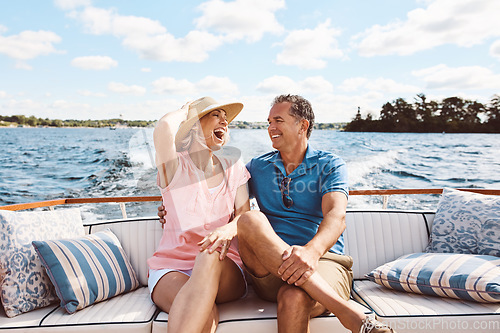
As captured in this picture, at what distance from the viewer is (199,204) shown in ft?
5.65

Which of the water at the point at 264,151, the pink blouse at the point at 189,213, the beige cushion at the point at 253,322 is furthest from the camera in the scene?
the water at the point at 264,151

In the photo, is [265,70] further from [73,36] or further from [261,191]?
[261,191]

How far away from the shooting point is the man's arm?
52.1 inches

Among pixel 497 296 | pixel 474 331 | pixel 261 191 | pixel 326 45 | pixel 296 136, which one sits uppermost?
pixel 326 45

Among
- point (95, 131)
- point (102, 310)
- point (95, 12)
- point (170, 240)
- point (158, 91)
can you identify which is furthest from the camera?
point (95, 131)

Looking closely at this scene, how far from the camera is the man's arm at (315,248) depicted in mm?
1322

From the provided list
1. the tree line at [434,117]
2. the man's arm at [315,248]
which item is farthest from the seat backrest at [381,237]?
the tree line at [434,117]

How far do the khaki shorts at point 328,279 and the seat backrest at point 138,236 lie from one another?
29.8 inches

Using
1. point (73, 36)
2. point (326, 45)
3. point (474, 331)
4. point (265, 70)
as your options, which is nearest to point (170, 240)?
point (474, 331)

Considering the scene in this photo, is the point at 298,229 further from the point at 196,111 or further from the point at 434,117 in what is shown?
the point at 434,117

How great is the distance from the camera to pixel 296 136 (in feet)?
6.31

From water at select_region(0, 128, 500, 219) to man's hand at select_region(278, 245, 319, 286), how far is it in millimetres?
7892

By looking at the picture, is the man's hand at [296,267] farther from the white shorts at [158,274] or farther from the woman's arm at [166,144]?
the woman's arm at [166,144]

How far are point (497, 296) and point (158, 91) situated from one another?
897 inches
